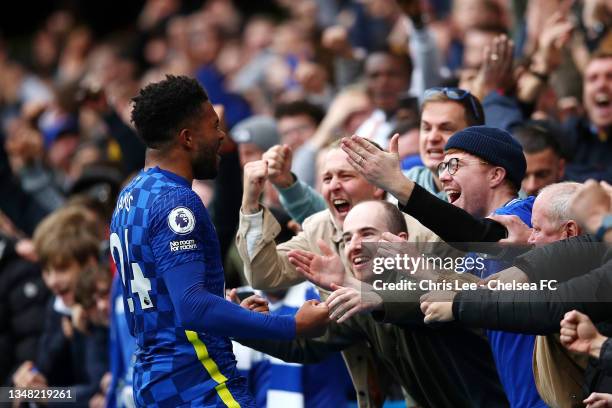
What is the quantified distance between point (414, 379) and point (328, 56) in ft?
22.9

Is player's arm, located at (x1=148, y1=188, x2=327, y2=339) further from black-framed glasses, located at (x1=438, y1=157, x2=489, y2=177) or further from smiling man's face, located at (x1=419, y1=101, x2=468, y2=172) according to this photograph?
smiling man's face, located at (x1=419, y1=101, x2=468, y2=172)

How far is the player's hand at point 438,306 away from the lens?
5523 millimetres

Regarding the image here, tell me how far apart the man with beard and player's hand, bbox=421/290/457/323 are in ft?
1.71

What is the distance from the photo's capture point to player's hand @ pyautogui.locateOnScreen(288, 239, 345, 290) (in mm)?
6051

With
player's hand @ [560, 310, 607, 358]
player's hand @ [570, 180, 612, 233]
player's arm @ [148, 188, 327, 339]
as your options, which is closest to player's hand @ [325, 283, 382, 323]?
player's arm @ [148, 188, 327, 339]

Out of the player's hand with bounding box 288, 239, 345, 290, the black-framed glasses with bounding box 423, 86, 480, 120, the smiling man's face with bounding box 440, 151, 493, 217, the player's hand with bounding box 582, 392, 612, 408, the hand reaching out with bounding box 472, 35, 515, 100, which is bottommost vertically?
the player's hand with bounding box 582, 392, 612, 408

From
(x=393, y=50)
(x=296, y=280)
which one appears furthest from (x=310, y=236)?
(x=393, y=50)

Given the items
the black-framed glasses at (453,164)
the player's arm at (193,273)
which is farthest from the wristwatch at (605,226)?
the player's arm at (193,273)

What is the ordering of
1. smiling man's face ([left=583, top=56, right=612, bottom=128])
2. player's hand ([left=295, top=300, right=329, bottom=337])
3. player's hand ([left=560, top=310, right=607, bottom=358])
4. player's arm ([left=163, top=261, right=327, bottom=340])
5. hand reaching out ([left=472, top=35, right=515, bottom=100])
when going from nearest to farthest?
player's hand ([left=560, top=310, right=607, bottom=358]) < player's arm ([left=163, top=261, right=327, bottom=340]) < player's hand ([left=295, top=300, right=329, bottom=337]) < hand reaching out ([left=472, top=35, right=515, bottom=100]) < smiling man's face ([left=583, top=56, right=612, bottom=128])

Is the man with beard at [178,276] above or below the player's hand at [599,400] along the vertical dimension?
above

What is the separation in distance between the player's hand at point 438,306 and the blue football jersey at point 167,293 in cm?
95

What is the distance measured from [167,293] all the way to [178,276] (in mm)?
178

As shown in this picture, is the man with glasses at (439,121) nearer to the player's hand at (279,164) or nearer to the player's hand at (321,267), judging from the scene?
the player's hand at (279,164)

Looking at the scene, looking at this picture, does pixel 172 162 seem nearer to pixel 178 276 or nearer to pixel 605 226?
pixel 178 276
